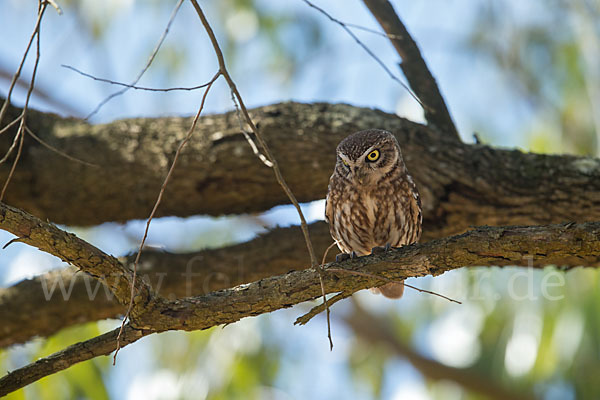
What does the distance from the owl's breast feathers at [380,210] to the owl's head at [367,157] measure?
61mm

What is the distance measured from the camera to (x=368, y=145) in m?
3.44

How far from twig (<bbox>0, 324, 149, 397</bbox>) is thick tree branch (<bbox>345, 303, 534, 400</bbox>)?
5523mm

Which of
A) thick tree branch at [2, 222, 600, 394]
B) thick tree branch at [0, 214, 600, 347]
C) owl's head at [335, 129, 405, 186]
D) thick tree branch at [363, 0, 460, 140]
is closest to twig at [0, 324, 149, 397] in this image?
thick tree branch at [2, 222, 600, 394]

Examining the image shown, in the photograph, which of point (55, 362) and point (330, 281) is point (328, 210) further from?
point (55, 362)

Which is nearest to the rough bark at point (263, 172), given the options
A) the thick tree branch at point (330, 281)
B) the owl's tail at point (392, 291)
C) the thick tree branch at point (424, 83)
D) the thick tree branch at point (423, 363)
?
the thick tree branch at point (424, 83)

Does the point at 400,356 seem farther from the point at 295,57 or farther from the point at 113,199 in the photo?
the point at 113,199

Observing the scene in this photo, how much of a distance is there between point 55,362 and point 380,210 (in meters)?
1.86

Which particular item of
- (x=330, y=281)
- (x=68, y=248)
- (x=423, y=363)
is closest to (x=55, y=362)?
(x=68, y=248)

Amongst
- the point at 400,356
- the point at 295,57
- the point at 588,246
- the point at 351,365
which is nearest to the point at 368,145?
the point at 588,246

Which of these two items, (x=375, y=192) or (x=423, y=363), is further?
(x=423, y=363)

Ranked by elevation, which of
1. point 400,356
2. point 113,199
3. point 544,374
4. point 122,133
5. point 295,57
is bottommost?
point 544,374

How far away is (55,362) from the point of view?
2.48 m

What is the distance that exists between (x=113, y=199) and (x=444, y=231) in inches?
81.4

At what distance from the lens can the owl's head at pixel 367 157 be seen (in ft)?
11.3
